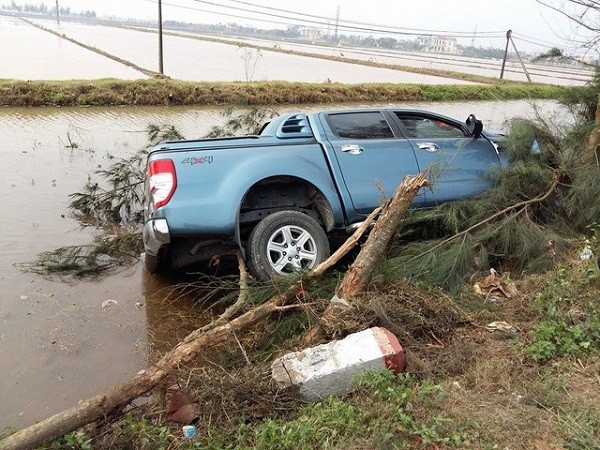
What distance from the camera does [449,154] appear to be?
230 inches

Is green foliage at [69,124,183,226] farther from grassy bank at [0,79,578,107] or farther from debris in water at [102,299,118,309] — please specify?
grassy bank at [0,79,578,107]

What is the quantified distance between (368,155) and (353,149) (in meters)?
A: 0.17

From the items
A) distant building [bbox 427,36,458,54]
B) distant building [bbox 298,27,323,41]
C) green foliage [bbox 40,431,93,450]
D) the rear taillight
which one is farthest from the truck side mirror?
distant building [bbox 298,27,323,41]

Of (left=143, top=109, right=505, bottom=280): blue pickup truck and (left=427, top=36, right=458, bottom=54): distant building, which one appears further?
(left=427, top=36, right=458, bottom=54): distant building

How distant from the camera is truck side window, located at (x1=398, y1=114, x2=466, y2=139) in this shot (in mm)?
5961

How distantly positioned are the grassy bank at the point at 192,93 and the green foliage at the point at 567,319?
957 cm

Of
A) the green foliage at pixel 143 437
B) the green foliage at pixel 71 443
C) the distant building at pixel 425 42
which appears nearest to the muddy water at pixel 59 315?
the green foliage at pixel 71 443

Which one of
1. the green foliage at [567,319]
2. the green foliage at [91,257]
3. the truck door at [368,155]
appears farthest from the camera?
the green foliage at [91,257]

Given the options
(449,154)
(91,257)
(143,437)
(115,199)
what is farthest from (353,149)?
(115,199)

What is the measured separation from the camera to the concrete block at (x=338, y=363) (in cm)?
315

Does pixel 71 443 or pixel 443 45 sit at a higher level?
pixel 443 45

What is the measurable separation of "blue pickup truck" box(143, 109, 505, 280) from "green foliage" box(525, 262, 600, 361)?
1.60 metres

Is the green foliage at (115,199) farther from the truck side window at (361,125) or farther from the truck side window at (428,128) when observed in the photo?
the truck side window at (428,128)

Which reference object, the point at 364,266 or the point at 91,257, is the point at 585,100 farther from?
the point at 91,257
